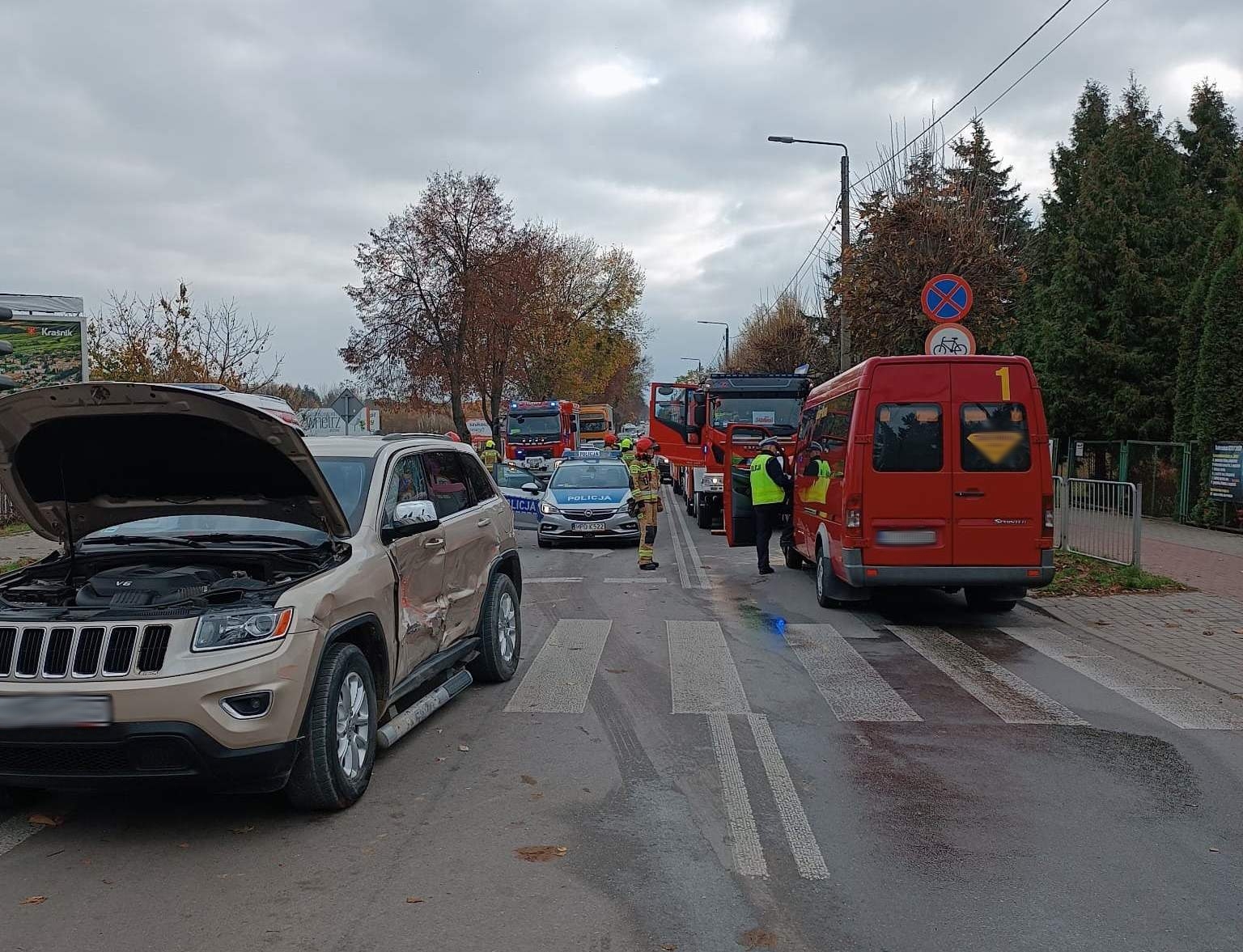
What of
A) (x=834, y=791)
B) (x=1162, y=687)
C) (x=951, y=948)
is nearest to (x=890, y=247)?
(x=1162, y=687)

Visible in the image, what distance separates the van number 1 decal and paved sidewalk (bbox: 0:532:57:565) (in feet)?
40.3

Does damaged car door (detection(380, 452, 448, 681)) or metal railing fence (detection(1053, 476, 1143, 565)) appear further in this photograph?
metal railing fence (detection(1053, 476, 1143, 565))

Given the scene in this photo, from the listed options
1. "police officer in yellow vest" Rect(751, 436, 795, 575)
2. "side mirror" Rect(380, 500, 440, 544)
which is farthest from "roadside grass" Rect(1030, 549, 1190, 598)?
"side mirror" Rect(380, 500, 440, 544)

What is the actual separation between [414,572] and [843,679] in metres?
3.51

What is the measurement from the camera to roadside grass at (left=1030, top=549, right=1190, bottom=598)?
41.0 ft

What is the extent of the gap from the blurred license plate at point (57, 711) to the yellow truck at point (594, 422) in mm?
51532

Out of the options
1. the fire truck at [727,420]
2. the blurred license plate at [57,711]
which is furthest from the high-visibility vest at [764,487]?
the blurred license plate at [57,711]

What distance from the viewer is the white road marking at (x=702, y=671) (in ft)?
23.7

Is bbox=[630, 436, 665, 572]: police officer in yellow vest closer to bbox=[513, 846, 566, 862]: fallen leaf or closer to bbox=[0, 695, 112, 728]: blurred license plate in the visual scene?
bbox=[513, 846, 566, 862]: fallen leaf

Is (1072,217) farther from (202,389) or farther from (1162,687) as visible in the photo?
(202,389)

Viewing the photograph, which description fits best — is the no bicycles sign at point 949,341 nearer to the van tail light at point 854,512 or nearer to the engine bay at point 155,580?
the van tail light at point 854,512

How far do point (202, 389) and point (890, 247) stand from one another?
17.0 metres

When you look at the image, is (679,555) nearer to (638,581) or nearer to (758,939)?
(638,581)

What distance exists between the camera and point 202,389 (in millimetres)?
5023
